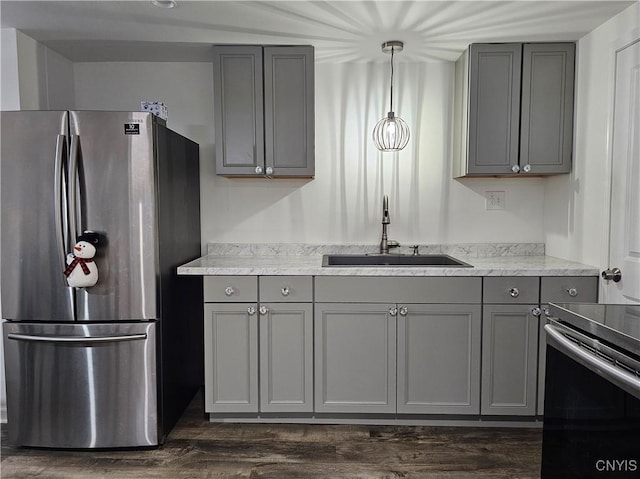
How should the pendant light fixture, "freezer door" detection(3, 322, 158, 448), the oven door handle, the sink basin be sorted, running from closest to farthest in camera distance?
the oven door handle
"freezer door" detection(3, 322, 158, 448)
the pendant light fixture
the sink basin

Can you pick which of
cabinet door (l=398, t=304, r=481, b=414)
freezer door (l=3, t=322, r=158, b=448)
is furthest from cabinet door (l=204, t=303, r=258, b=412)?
cabinet door (l=398, t=304, r=481, b=414)

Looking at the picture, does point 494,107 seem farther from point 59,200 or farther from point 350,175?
point 59,200

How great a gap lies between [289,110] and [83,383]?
1829 mm

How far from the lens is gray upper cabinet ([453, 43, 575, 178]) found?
98.4 inches

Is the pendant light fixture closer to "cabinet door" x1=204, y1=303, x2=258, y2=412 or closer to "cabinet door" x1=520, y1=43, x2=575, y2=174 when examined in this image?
"cabinet door" x1=520, y1=43, x2=575, y2=174

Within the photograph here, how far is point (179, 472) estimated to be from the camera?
2.00m

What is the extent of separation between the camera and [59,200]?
79.7 inches

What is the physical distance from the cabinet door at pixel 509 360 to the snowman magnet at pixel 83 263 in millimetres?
1991

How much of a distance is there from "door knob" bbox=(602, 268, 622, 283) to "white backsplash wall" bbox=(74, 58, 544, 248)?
2.49 feet

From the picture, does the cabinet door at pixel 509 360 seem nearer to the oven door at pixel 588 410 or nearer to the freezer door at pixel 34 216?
the oven door at pixel 588 410

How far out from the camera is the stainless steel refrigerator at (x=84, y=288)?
6.66 ft

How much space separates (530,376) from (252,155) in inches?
78.7

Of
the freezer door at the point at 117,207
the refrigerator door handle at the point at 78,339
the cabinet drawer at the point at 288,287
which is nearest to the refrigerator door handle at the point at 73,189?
the freezer door at the point at 117,207

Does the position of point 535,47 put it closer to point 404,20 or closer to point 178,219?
point 404,20
